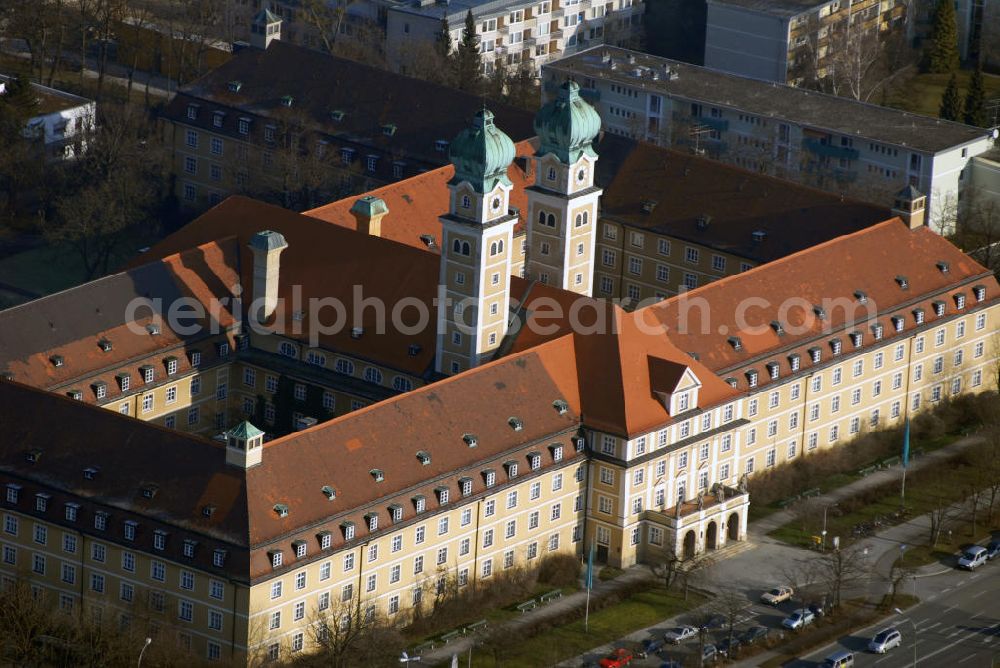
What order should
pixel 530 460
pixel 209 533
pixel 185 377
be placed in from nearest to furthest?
pixel 209 533, pixel 530 460, pixel 185 377

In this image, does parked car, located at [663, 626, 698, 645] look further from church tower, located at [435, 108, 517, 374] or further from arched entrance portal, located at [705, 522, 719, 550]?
church tower, located at [435, 108, 517, 374]

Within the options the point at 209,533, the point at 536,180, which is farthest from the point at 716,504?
the point at 209,533

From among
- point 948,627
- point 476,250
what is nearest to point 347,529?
point 476,250

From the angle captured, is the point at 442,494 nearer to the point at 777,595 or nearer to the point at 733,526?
the point at 777,595

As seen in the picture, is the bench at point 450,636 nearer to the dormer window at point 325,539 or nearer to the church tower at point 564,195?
the dormer window at point 325,539

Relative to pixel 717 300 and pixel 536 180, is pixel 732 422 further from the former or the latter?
pixel 536 180

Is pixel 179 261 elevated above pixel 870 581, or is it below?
above
